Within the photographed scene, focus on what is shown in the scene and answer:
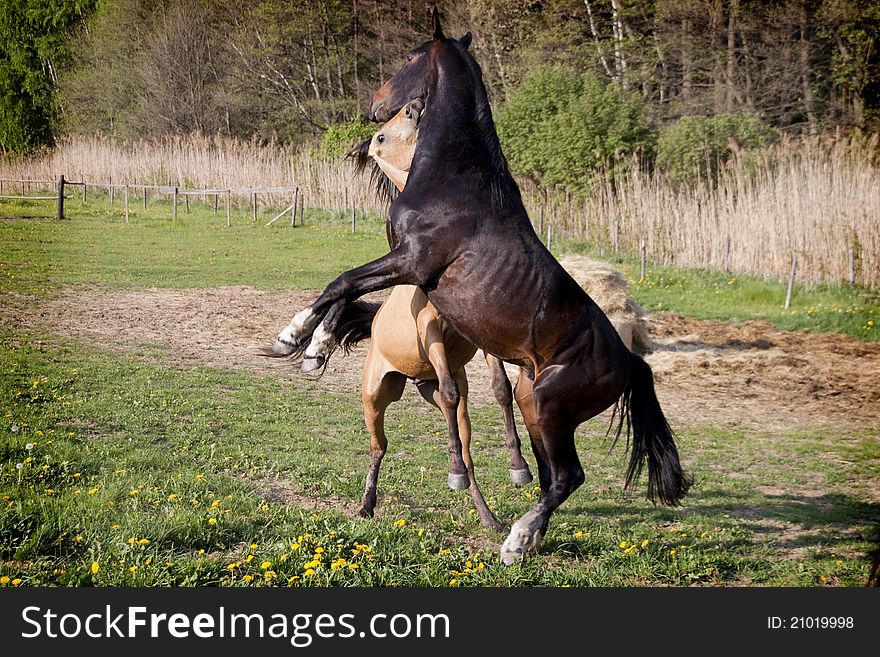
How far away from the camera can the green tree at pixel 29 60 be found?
14.1 metres

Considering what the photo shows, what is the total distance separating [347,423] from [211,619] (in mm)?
3900

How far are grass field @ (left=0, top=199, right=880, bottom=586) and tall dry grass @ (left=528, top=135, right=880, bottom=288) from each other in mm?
6471

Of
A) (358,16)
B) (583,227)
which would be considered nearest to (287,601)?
(583,227)

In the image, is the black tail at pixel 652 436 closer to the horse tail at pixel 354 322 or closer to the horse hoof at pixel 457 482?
the horse hoof at pixel 457 482

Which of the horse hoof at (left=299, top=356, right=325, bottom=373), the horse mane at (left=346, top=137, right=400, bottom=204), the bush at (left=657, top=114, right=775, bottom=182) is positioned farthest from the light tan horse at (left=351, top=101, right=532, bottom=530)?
the bush at (left=657, top=114, right=775, bottom=182)

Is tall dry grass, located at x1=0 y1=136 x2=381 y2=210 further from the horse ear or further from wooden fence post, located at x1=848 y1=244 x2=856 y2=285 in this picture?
the horse ear

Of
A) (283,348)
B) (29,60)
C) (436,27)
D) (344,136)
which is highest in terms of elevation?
(29,60)

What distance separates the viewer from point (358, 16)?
944 inches

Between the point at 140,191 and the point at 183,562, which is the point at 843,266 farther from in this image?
the point at 140,191

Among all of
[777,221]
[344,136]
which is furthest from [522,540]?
[344,136]

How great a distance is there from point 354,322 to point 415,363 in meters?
0.92

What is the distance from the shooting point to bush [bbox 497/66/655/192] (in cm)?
1972

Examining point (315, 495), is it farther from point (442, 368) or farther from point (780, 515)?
point (780, 515)

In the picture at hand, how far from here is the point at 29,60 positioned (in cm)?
1467
